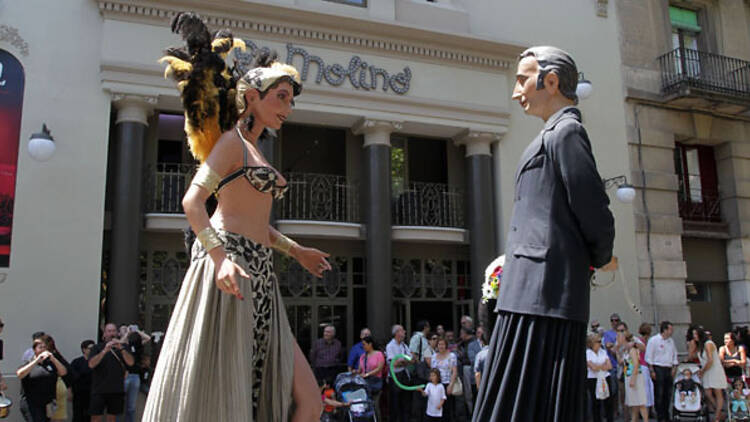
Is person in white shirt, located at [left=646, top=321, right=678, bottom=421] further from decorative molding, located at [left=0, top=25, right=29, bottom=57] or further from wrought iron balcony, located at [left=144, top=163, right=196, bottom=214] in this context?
decorative molding, located at [left=0, top=25, right=29, bottom=57]

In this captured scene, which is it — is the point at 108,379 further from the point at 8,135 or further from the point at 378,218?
the point at 378,218

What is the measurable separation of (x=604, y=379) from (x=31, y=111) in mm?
11464

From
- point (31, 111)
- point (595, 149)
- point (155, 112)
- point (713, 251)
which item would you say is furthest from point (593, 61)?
point (31, 111)

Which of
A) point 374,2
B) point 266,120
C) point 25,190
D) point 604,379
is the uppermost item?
point 374,2

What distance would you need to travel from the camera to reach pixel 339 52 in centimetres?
1428

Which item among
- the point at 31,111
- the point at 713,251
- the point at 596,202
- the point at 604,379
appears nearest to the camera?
the point at 596,202

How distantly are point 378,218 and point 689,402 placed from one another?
23.2 feet

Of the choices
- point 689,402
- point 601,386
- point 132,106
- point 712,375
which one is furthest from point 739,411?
point 132,106

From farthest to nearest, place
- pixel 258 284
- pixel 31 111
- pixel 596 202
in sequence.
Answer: pixel 31 111
pixel 258 284
pixel 596 202

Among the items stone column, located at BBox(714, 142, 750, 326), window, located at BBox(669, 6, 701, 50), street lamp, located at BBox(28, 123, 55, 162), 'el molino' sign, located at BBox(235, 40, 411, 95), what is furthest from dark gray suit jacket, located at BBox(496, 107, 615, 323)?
window, located at BBox(669, 6, 701, 50)

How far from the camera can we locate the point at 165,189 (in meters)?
13.5

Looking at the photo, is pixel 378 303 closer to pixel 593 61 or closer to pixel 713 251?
pixel 593 61

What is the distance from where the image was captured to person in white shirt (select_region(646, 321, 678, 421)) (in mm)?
12242

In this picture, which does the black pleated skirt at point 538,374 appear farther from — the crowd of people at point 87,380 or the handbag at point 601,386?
the handbag at point 601,386
